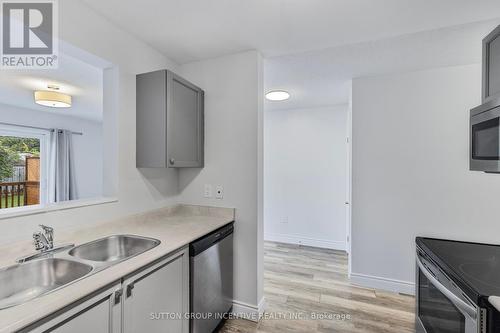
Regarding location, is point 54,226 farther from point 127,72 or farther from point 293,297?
point 293,297

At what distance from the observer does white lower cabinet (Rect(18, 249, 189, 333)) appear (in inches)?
36.2

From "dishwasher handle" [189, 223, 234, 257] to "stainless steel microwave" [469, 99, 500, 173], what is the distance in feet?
5.63

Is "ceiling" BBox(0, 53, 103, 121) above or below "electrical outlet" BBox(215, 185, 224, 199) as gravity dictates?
above

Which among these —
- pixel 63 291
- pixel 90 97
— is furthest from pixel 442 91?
pixel 90 97

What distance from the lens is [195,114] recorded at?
87.1 inches

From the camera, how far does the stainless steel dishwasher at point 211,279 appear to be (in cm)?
159

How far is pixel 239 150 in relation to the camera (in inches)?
87.0

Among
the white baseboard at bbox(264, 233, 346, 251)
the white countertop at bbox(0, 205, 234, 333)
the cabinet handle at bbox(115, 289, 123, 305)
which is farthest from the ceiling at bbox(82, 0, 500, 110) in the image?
the white baseboard at bbox(264, 233, 346, 251)

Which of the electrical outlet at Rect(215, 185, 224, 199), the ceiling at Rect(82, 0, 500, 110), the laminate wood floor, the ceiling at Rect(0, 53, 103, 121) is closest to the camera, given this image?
the ceiling at Rect(82, 0, 500, 110)

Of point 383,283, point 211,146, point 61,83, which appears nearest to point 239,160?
point 211,146

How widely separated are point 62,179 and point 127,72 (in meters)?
4.68

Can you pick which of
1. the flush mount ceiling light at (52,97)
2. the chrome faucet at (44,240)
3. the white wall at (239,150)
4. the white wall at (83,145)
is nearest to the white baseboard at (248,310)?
the white wall at (239,150)

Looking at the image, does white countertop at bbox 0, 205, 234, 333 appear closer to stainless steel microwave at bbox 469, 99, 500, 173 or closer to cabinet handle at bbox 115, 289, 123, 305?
cabinet handle at bbox 115, 289, 123, 305

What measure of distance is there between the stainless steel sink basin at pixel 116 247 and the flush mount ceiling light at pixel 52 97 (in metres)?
3.01
